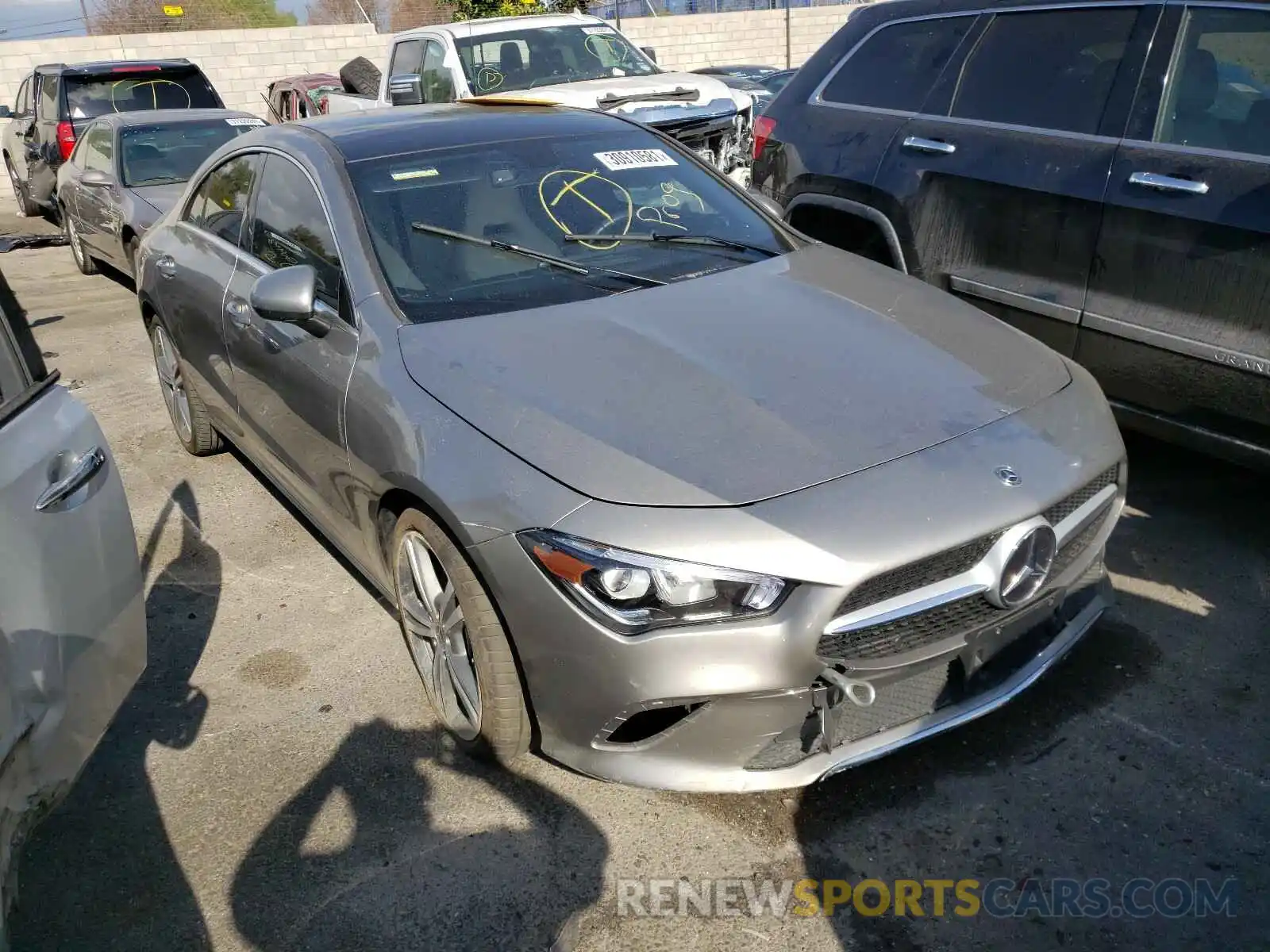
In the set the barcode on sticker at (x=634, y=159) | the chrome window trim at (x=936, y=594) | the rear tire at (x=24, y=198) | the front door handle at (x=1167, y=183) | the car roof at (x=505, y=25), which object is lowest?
the rear tire at (x=24, y=198)

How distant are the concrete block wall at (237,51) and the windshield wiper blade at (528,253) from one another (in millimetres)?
18898

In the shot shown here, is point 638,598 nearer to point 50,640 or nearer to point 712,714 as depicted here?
point 712,714

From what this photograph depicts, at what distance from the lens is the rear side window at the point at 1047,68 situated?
4090 mm

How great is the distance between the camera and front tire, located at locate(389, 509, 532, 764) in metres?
2.69

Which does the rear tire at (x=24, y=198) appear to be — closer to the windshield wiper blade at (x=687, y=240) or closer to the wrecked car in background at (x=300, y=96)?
the wrecked car in background at (x=300, y=96)

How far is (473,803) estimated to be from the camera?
287cm

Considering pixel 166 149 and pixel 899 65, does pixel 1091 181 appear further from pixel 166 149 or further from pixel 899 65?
pixel 166 149

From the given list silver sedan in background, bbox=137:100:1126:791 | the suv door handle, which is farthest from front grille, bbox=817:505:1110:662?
the suv door handle

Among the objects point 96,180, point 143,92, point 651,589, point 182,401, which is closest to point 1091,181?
point 651,589

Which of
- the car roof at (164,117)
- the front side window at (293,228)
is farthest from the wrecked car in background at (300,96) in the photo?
the front side window at (293,228)

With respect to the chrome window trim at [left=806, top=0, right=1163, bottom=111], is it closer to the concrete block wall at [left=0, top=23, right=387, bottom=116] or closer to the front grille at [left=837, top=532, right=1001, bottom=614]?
the front grille at [left=837, top=532, right=1001, bottom=614]

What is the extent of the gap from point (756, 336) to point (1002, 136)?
1.91 meters

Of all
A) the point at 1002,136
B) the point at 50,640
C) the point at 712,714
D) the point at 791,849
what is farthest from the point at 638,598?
the point at 1002,136

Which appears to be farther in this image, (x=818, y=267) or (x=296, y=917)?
(x=818, y=267)
